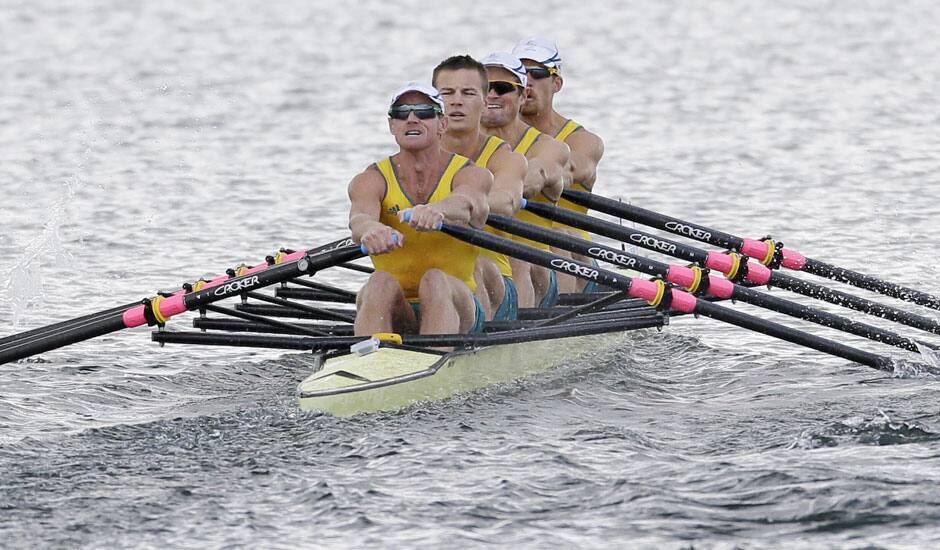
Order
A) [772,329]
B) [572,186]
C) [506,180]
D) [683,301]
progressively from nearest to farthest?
[772,329] < [683,301] < [506,180] < [572,186]

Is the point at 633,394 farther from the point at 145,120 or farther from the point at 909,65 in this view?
the point at 909,65

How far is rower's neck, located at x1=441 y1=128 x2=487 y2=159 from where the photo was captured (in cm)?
1020

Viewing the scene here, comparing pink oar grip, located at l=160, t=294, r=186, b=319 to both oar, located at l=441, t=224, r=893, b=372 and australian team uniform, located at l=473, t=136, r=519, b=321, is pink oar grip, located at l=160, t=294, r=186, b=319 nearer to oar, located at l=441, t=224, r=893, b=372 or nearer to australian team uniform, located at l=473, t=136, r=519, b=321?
oar, located at l=441, t=224, r=893, b=372

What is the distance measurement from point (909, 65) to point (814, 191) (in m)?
10.4

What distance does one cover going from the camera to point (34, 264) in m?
13.8

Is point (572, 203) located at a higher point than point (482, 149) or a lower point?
lower

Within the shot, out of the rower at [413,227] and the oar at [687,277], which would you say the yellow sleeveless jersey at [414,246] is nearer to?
the rower at [413,227]

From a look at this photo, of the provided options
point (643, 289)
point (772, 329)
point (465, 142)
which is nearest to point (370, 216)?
point (465, 142)

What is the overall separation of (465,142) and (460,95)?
31 cm

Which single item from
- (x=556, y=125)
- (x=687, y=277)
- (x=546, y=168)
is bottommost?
(x=687, y=277)

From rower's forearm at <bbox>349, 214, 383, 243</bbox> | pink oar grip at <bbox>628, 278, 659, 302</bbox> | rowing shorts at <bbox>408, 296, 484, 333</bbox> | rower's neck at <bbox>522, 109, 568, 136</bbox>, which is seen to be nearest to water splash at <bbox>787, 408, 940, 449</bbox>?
pink oar grip at <bbox>628, 278, 659, 302</bbox>

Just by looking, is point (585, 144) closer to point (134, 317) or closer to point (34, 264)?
point (134, 317)

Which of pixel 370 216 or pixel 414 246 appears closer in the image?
pixel 370 216

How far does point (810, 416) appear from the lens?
903 centimetres
